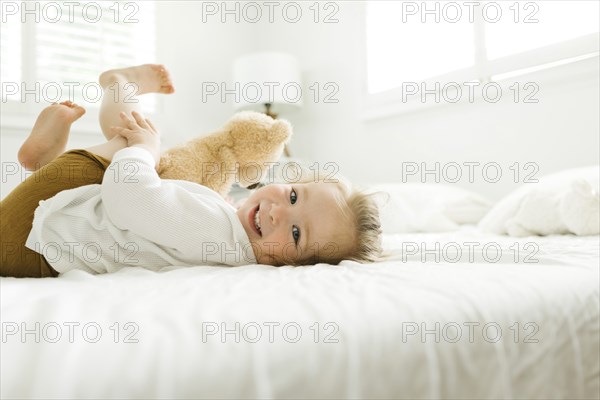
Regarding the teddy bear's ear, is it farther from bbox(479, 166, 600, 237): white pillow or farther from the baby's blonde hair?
bbox(479, 166, 600, 237): white pillow

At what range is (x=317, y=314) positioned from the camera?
17.1 inches

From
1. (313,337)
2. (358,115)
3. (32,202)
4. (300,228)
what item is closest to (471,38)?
(358,115)

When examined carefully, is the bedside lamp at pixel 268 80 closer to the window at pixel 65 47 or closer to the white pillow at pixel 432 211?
the window at pixel 65 47

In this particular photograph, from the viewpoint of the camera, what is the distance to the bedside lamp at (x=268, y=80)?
111 inches

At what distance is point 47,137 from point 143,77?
256 millimetres

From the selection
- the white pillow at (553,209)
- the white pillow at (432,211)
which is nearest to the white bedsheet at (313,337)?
the white pillow at (553,209)

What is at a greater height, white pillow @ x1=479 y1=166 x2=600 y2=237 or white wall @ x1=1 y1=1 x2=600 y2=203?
white wall @ x1=1 y1=1 x2=600 y2=203

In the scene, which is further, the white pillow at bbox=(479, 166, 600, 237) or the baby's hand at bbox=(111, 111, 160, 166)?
the white pillow at bbox=(479, 166, 600, 237)

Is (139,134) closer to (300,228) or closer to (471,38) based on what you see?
(300,228)

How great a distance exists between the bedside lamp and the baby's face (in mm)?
1905

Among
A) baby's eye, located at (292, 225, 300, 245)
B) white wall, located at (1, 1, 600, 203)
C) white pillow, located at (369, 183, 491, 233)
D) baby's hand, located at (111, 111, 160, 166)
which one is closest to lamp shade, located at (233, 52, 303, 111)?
white wall, located at (1, 1, 600, 203)

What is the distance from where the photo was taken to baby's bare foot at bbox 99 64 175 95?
114 centimetres

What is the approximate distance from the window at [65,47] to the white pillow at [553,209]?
2.20 metres

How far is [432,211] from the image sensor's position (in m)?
1.86
